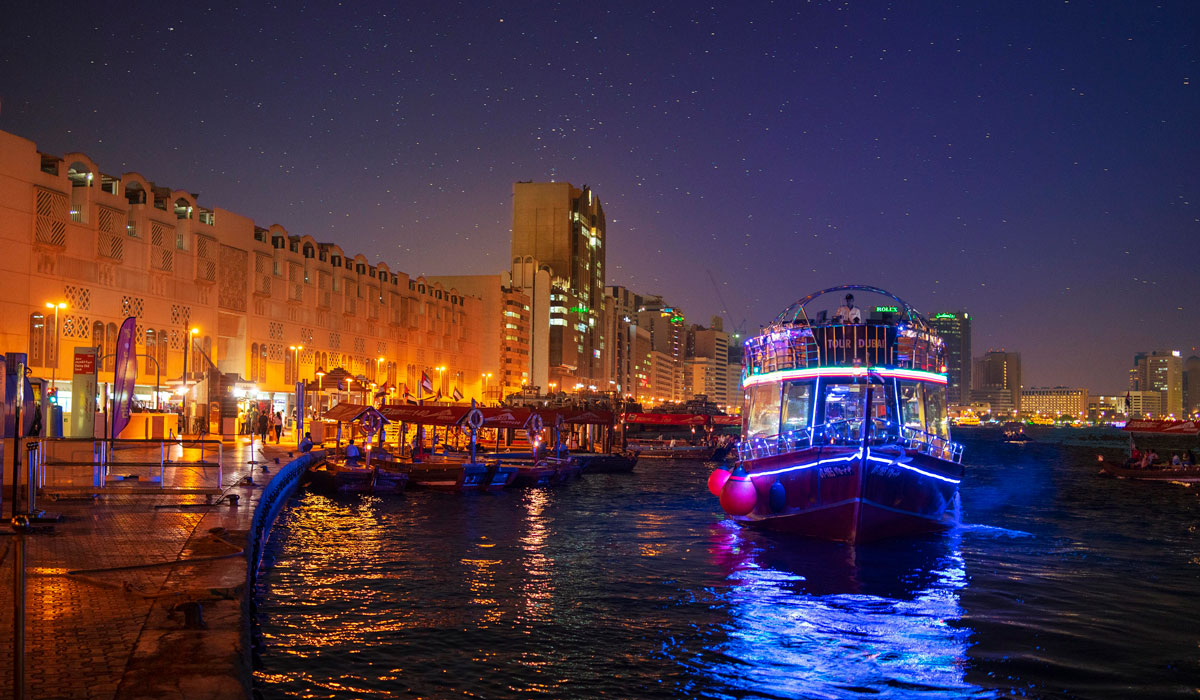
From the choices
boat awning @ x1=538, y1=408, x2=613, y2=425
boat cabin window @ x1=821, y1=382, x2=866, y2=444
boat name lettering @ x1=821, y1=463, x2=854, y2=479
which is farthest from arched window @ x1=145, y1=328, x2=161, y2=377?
boat name lettering @ x1=821, y1=463, x2=854, y2=479

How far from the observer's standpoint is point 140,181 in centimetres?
5881

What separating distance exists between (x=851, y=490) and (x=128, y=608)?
1853 centimetres

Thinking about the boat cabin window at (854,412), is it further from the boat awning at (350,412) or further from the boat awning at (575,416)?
the boat awning at (575,416)

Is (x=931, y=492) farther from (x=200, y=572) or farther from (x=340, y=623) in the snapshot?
(x=200, y=572)

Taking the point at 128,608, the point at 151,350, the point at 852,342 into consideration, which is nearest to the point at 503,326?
the point at 151,350

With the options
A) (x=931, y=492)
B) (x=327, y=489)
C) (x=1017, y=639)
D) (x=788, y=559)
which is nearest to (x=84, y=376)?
(x=327, y=489)

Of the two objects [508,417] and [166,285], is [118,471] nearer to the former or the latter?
[508,417]

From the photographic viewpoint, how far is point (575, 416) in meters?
58.7

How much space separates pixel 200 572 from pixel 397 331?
90152 mm

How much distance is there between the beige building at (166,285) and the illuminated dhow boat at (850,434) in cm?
3033

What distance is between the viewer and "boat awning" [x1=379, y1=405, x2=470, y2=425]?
50.0m

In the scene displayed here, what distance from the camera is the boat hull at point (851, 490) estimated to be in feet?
80.7

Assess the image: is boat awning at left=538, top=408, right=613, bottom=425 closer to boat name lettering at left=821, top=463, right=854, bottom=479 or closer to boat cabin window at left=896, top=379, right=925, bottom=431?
boat cabin window at left=896, top=379, right=925, bottom=431

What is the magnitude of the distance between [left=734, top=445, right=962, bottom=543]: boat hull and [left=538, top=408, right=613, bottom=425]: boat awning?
2824cm
